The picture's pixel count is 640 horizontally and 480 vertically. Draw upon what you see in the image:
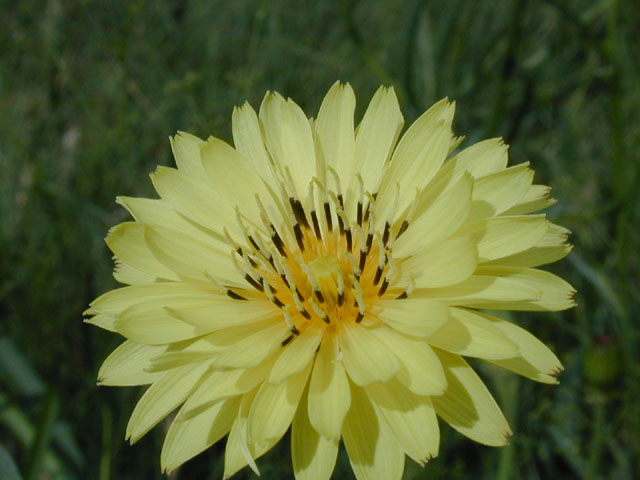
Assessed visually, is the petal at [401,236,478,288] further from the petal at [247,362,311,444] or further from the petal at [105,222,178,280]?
the petal at [105,222,178,280]

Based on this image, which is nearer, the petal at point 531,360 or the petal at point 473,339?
the petal at point 473,339

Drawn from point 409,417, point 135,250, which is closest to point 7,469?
point 135,250

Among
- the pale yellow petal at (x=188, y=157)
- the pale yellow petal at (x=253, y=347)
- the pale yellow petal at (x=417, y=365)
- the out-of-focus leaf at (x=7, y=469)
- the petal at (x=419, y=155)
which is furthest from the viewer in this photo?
the pale yellow petal at (x=188, y=157)

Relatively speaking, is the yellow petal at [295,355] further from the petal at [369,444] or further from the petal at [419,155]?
the petal at [419,155]

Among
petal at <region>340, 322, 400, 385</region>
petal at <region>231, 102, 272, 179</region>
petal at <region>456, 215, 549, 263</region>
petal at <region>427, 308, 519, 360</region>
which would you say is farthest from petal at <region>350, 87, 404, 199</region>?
petal at <region>427, 308, 519, 360</region>

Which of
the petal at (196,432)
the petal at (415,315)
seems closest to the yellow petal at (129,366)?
the petal at (196,432)
